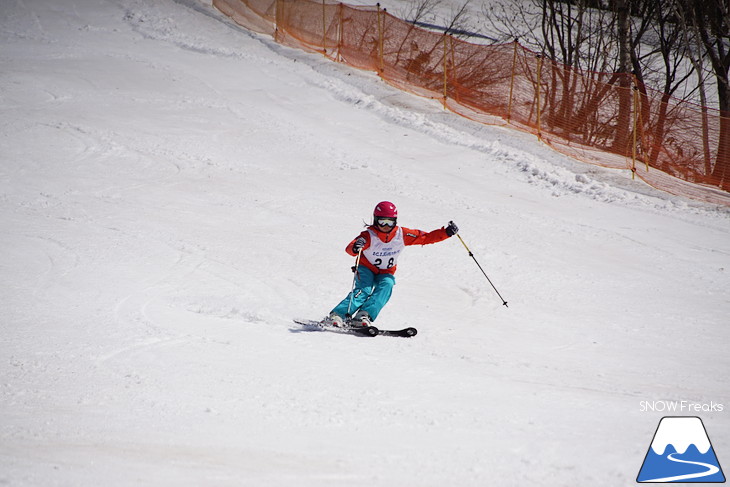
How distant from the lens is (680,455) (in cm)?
379

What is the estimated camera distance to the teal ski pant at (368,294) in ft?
21.1

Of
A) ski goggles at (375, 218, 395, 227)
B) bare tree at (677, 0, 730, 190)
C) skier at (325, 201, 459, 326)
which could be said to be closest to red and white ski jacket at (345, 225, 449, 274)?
skier at (325, 201, 459, 326)

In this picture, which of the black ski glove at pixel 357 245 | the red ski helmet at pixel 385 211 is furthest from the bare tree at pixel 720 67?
the black ski glove at pixel 357 245

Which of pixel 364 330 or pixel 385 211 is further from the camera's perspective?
pixel 385 211

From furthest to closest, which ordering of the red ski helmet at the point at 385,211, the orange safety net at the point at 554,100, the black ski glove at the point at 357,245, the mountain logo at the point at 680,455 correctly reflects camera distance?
1. the orange safety net at the point at 554,100
2. the red ski helmet at the point at 385,211
3. the black ski glove at the point at 357,245
4. the mountain logo at the point at 680,455

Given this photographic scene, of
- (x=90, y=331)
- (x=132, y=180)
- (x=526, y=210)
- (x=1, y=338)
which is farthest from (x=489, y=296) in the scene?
(x=132, y=180)

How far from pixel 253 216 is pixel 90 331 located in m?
4.43

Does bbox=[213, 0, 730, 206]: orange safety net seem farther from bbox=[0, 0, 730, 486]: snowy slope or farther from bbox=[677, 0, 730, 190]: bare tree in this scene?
bbox=[0, 0, 730, 486]: snowy slope

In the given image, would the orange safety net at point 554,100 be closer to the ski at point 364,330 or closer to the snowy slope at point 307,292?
the snowy slope at point 307,292

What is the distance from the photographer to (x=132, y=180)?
1034 centimetres

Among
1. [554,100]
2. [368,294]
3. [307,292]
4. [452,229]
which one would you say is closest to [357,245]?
[368,294]

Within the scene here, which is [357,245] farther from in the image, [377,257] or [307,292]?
[307,292]

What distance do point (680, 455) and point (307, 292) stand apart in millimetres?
4422

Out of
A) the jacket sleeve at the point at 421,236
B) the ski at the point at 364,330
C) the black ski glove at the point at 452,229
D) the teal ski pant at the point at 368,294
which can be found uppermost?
the black ski glove at the point at 452,229
